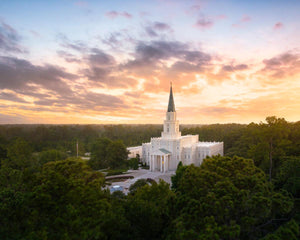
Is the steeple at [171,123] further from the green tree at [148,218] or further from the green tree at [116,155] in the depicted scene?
the green tree at [148,218]

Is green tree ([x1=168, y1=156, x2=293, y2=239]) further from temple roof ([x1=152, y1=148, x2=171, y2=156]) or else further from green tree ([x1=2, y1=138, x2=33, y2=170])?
temple roof ([x1=152, y1=148, x2=171, y2=156])

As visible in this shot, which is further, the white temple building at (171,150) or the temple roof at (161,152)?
the white temple building at (171,150)

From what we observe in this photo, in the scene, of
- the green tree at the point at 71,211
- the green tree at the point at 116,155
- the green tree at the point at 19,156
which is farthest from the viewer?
the green tree at the point at 116,155

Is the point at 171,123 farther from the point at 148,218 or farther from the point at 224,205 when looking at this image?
the point at 224,205

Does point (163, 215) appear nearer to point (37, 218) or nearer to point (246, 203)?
point (246, 203)

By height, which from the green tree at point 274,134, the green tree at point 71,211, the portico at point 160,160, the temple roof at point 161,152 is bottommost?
the portico at point 160,160

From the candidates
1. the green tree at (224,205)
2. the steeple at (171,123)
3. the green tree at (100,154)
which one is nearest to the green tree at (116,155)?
the green tree at (100,154)

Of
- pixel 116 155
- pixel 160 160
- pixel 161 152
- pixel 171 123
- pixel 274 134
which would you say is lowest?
pixel 160 160

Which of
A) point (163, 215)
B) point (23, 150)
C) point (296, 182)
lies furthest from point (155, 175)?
point (163, 215)

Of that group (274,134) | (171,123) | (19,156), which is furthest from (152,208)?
(171,123)
